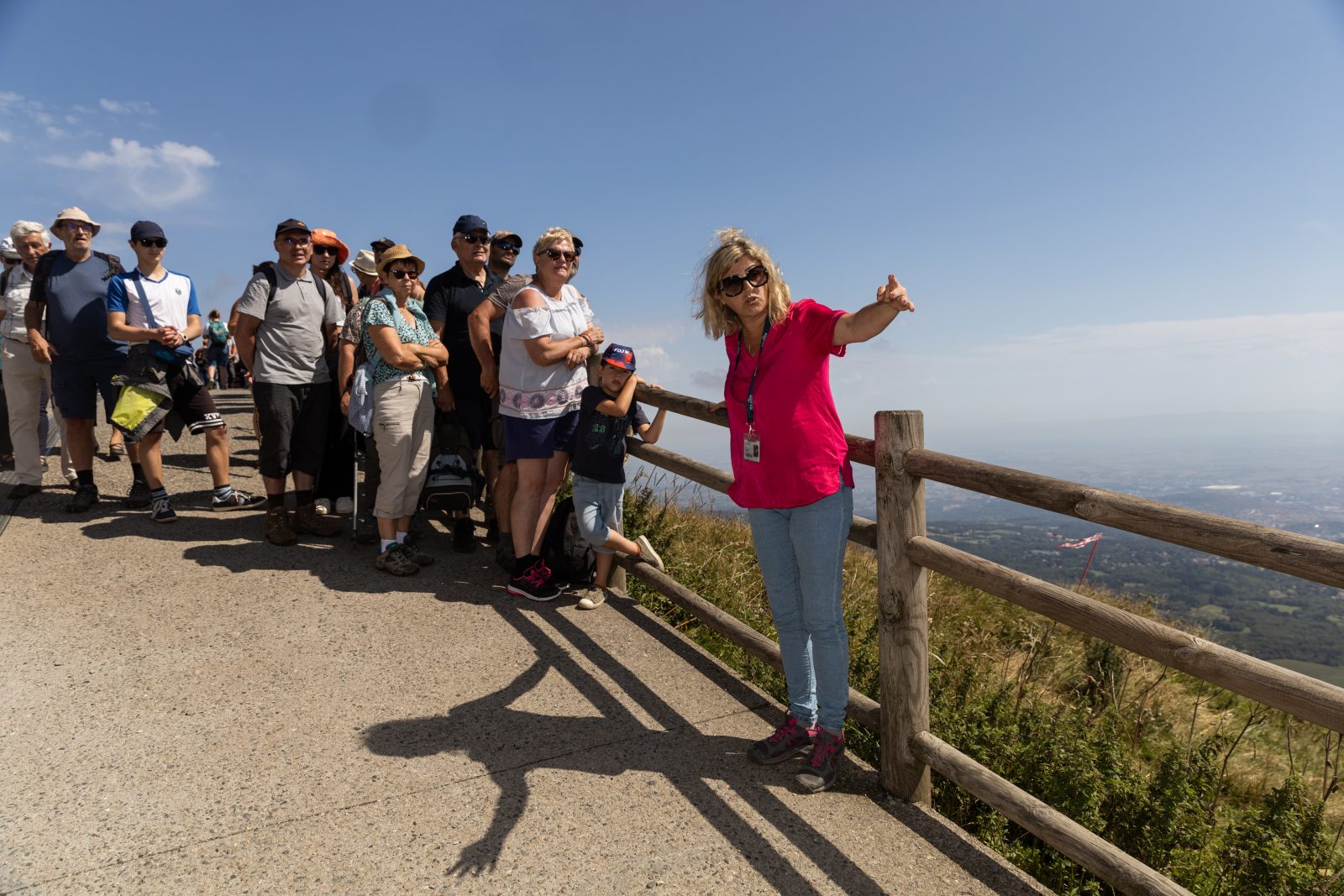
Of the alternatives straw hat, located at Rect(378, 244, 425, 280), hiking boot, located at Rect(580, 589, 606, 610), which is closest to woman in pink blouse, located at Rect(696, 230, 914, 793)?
hiking boot, located at Rect(580, 589, 606, 610)

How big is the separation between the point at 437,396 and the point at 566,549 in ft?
4.39

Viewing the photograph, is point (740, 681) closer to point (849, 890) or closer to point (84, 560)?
point (849, 890)

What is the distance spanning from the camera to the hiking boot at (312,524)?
5453 millimetres

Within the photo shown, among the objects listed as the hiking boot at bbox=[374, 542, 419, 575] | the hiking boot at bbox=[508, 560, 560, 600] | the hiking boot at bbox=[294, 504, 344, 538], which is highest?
the hiking boot at bbox=[294, 504, 344, 538]

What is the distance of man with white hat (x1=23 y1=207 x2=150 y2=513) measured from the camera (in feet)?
18.4

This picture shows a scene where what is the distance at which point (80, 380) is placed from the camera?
18.6 feet

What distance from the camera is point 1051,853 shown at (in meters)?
3.23

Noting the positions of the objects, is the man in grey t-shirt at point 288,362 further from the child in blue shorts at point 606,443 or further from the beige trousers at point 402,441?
the child in blue shorts at point 606,443

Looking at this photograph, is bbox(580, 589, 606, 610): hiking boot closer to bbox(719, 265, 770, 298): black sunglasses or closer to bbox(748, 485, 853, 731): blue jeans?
bbox(748, 485, 853, 731): blue jeans

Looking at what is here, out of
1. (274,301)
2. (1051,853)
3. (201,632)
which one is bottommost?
(1051,853)

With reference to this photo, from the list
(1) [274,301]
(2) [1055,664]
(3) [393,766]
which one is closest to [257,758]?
(3) [393,766]

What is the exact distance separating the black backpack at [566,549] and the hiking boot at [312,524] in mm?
1733

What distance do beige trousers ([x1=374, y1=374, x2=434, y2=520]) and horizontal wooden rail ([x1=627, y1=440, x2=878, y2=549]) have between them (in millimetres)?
1317

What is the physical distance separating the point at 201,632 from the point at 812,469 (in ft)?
10.8
